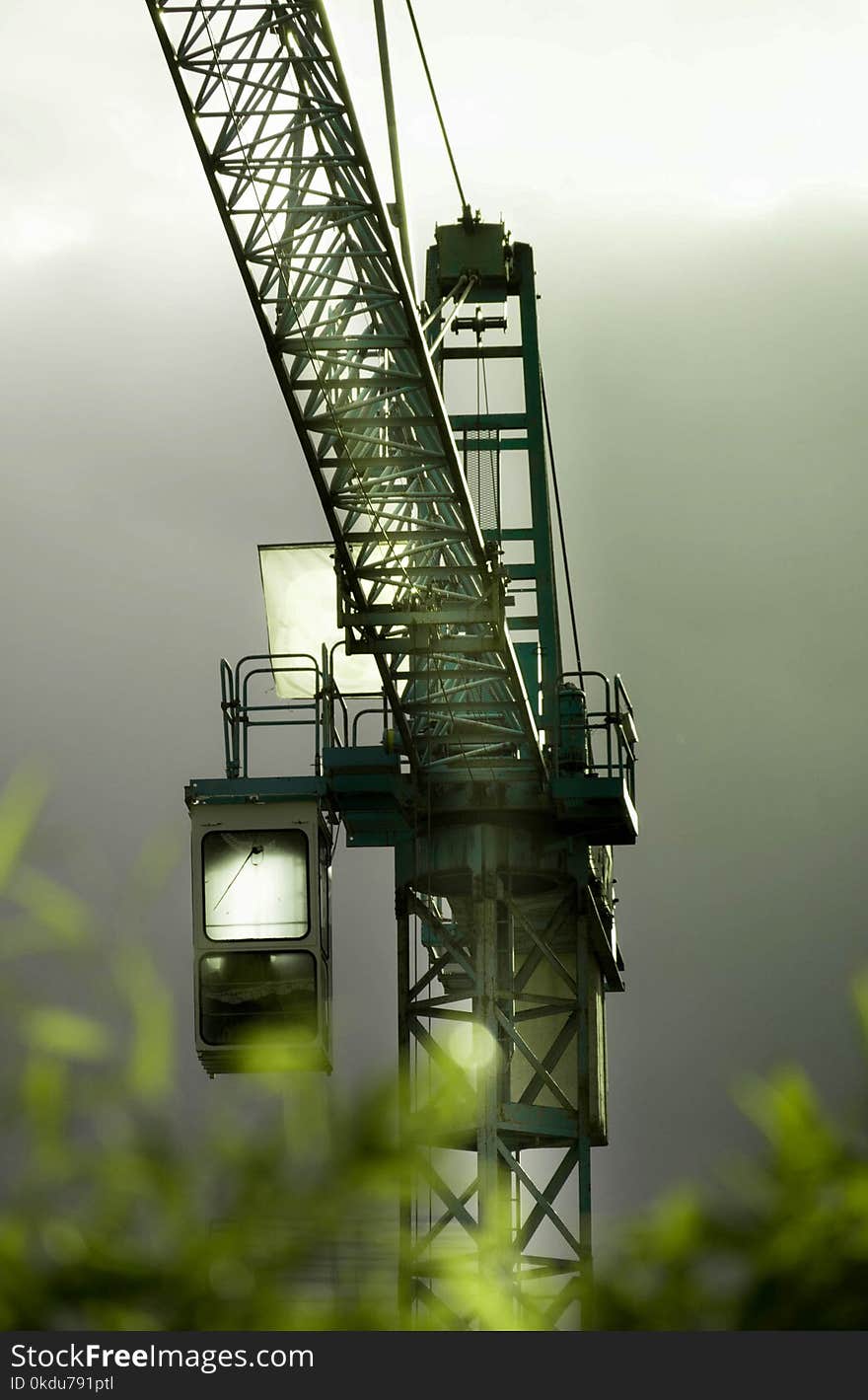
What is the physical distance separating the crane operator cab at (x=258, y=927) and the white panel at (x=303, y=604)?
3505mm

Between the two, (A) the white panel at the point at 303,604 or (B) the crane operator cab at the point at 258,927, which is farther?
(A) the white panel at the point at 303,604

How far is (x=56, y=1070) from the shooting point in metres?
4.22

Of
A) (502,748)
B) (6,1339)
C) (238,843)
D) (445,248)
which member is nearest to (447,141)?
(445,248)

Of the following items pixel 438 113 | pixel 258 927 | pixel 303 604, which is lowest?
pixel 258 927

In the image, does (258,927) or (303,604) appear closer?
(258,927)

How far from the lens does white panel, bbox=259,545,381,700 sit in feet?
138

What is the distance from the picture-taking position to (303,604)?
4284 cm

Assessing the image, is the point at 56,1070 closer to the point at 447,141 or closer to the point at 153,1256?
the point at 153,1256

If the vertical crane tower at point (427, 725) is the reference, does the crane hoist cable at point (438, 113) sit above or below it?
above

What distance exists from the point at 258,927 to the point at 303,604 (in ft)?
26.2

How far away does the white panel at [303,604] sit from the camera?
42.1m

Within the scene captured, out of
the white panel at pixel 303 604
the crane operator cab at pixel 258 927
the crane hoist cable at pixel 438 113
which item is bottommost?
the crane operator cab at pixel 258 927

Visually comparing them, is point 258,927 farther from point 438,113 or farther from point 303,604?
point 438,113

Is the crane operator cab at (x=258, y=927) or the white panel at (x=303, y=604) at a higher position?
the white panel at (x=303, y=604)
